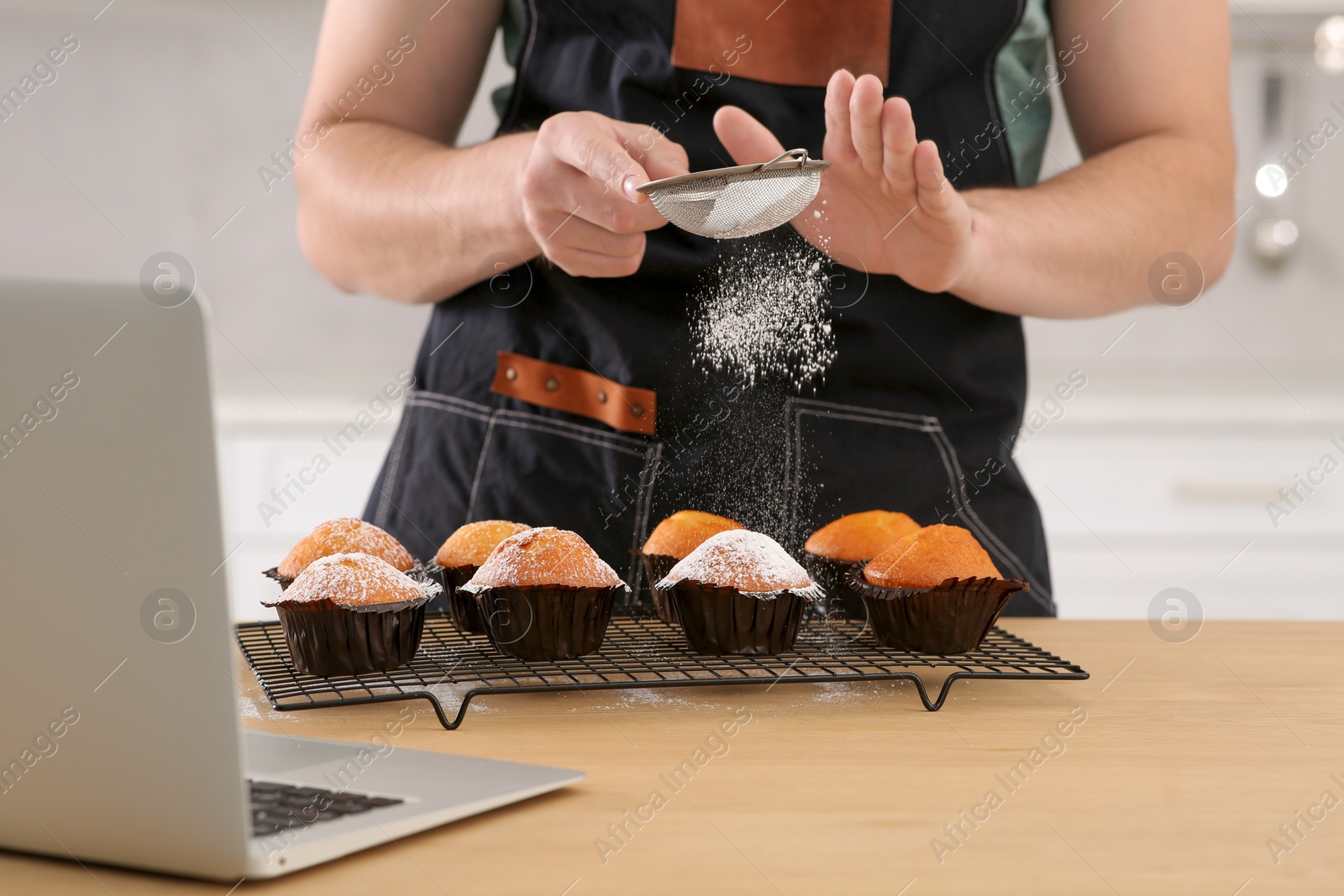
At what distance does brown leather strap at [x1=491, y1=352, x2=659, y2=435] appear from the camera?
1.47 meters

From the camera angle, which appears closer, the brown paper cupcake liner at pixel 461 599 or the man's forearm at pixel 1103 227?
the brown paper cupcake liner at pixel 461 599

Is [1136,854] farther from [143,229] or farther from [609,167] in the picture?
[143,229]

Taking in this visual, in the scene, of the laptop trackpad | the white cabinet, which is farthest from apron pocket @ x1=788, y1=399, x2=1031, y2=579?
the white cabinet

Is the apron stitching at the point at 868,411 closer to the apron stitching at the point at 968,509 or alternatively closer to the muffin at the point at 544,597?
the apron stitching at the point at 968,509

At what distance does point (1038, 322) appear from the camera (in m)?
3.58

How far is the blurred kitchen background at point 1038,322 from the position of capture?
9.65 feet

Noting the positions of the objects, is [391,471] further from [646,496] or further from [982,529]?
[982,529]

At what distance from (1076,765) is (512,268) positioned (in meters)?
1.01

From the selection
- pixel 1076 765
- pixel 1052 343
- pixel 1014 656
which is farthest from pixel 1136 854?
pixel 1052 343

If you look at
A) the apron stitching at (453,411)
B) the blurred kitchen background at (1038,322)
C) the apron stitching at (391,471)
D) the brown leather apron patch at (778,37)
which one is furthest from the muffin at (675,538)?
the blurred kitchen background at (1038,322)

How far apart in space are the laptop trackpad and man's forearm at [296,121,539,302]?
774mm

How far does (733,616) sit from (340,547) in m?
0.40

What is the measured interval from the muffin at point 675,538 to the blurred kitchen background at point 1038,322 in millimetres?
1843

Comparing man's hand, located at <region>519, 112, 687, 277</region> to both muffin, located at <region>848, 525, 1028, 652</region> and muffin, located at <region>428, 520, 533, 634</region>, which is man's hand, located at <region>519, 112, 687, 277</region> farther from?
muffin, located at <region>848, 525, 1028, 652</region>
